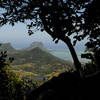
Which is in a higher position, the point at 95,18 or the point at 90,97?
the point at 95,18

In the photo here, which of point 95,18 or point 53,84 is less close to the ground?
point 95,18

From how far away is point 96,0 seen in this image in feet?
16.0

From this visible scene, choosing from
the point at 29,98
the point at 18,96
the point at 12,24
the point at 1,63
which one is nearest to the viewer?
the point at 29,98

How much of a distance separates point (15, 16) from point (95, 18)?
8.25m

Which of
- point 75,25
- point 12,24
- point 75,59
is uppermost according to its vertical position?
point 12,24

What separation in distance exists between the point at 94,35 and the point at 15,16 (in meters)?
7.87

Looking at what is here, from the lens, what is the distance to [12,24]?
11.4 meters

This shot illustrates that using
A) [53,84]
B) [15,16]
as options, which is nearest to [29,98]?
[53,84]

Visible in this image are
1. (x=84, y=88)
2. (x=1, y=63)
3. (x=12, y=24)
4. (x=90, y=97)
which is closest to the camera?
(x=90, y=97)

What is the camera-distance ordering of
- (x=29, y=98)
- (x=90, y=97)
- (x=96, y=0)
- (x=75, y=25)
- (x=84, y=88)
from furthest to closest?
(x=29, y=98)
(x=84, y=88)
(x=90, y=97)
(x=75, y=25)
(x=96, y=0)

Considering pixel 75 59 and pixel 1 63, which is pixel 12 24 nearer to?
pixel 1 63

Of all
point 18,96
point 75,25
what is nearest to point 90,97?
point 75,25

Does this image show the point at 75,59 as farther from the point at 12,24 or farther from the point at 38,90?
the point at 12,24

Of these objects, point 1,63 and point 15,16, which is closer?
point 1,63
